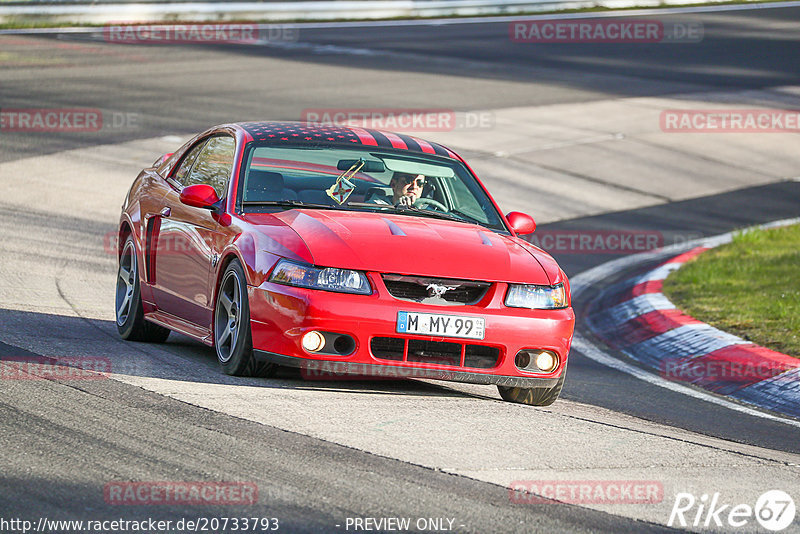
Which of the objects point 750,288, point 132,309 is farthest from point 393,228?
point 750,288

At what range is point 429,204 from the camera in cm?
773

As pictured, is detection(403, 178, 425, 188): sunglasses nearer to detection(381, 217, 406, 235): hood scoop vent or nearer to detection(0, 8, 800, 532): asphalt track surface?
detection(381, 217, 406, 235): hood scoop vent

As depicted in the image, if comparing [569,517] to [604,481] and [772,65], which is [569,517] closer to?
[604,481]

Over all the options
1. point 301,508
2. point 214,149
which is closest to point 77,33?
point 214,149

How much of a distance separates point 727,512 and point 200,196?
3771 millimetres

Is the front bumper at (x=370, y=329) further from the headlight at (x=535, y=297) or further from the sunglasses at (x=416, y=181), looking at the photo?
the sunglasses at (x=416, y=181)

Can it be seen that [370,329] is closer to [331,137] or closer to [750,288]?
[331,137]

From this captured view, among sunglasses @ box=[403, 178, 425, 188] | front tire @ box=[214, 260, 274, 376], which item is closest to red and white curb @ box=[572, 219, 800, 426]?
sunglasses @ box=[403, 178, 425, 188]

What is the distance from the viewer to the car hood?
6535mm

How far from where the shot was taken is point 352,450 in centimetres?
532

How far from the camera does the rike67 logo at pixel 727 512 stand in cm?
472

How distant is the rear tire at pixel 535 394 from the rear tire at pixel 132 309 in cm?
243

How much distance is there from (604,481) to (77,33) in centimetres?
2679

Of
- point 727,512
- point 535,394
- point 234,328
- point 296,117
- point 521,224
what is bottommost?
point 296,117
